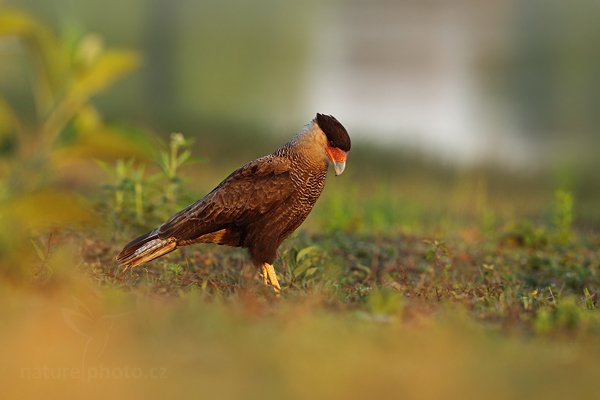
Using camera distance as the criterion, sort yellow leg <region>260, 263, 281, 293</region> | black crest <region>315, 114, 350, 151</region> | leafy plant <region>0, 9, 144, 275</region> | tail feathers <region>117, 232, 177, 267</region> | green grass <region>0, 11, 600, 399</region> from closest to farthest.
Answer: green grass <region>0, 11, 600, 399</region> → leafy plant <region>0, 9, 144, 275</region> → yellow leg <region>260, 263, 281, 293</region> → tail feathers <region>117, 232, 177, 267</region> → black crest <region>315, 114, 350, 151</region>

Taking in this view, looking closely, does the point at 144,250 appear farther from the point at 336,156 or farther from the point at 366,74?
the point at 366,74

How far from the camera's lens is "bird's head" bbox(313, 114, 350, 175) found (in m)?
7.43

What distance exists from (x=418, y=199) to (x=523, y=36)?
27861mm

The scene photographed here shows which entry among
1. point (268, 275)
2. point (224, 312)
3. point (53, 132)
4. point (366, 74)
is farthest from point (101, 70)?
point (366, 74)

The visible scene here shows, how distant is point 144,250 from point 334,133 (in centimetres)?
159

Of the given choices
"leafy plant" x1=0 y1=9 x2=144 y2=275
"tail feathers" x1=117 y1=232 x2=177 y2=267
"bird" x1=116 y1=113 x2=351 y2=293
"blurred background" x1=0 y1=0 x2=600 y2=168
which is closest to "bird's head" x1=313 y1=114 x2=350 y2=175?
"bird" x1=116 y1=113 x2=351 y2=293

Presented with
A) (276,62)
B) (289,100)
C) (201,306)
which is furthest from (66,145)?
(276,62)

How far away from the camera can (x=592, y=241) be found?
1055 centimetres

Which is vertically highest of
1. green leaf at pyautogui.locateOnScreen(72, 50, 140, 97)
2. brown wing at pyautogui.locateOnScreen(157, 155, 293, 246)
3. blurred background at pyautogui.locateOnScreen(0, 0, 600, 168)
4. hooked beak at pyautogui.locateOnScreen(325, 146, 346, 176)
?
green leaf at pyautogui.locateOnScreen(72, 50, 140, 97)

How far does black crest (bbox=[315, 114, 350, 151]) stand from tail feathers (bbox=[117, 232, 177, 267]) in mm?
1340

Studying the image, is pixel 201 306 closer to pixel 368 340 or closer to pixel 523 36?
pixel 368 340

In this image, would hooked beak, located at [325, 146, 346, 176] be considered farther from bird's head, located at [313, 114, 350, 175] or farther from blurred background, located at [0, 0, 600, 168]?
blurred background, located at [0, 0, 600, 168]

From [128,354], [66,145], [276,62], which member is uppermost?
[66,145]

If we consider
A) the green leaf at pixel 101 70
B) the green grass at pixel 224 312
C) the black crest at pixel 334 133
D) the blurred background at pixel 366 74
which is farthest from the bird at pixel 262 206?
the blurred background at pixel 366 74
